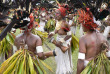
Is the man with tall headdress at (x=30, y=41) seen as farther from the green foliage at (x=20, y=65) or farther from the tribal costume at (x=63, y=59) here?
the tribal costume at (x=63, y=59)

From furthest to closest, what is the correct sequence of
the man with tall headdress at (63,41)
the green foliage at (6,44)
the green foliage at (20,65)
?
1. the man with tall headdress at (63,41)
2. the green foliage at (6,44)
3. the green foliage at (20,65)

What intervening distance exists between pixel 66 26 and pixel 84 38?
1817 mm

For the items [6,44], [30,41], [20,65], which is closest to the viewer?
[20,65]

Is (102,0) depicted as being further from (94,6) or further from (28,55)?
(28,55)

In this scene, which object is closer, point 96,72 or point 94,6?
point 96,72

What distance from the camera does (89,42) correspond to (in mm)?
2393

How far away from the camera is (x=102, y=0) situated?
2.41 meters

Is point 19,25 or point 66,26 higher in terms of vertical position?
point 19,25

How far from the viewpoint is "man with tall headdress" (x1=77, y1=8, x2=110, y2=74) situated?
2.39 metres

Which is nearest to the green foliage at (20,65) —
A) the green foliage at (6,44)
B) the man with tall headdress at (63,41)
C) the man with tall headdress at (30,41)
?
the man with tall headdress at (30,41)

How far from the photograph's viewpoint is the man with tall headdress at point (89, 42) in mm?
2393

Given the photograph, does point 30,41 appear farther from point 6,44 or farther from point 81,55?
point 6,44

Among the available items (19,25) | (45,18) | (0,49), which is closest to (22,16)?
(19,25)

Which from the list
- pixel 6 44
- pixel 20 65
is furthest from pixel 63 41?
pixel 20 65
